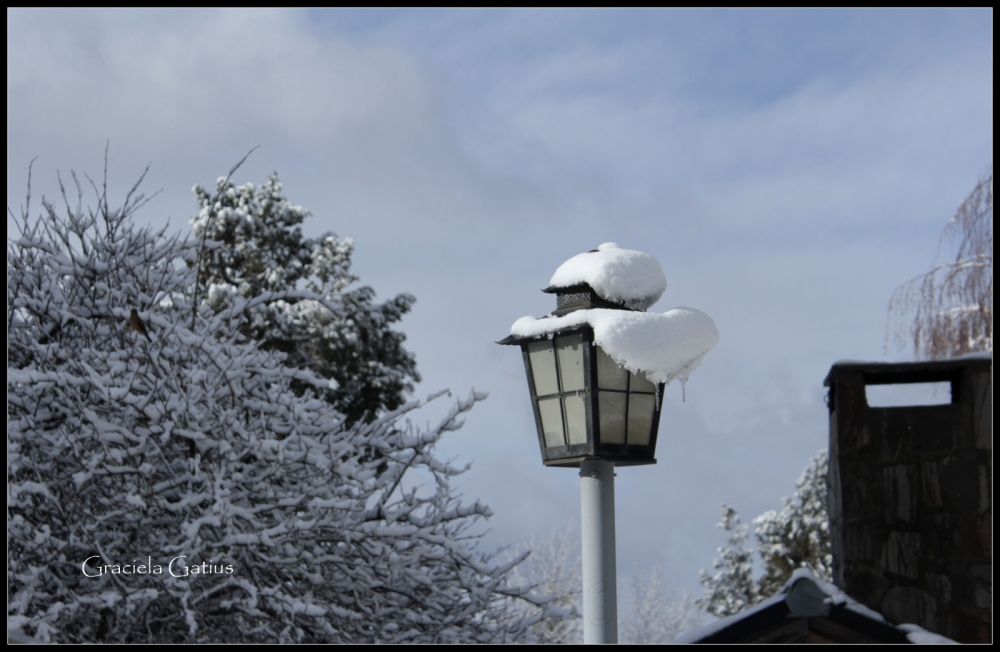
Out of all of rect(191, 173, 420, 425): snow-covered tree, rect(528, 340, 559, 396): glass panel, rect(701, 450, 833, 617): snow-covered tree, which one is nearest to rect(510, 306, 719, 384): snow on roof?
rect(528, 340, 559, 396): glass panel

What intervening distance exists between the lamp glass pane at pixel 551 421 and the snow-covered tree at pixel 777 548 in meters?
20.6

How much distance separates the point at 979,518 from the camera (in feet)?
20.5

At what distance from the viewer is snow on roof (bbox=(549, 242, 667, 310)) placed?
13.4 feet

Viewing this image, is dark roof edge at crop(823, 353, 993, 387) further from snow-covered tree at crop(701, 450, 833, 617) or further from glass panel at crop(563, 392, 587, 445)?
snow-covered tree at crop(701, 450, 833, 617)

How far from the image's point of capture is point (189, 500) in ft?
18.2

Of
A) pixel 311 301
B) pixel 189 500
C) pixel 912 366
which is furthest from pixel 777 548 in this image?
pixel 189 500

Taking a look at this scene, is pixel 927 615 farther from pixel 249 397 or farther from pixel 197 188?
pixel 197 188

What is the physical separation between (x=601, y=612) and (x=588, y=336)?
1.15m

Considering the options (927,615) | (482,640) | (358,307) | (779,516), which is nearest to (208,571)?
(482,640)

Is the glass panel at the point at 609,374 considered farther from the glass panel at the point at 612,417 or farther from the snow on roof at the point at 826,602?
the snow on roof at the point at 826,602

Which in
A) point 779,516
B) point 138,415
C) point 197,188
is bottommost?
point 779,516

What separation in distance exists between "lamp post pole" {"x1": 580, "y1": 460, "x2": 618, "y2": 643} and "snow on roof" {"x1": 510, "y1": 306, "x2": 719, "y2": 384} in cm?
48

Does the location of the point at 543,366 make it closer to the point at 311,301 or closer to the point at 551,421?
the point at 551,421

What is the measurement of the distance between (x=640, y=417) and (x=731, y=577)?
2470 cm
